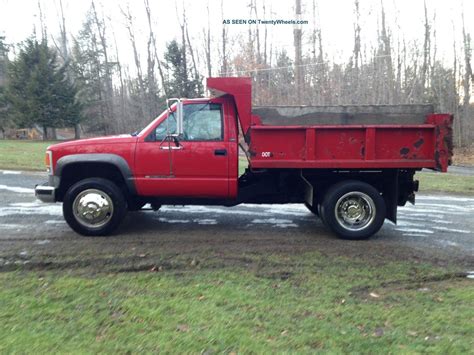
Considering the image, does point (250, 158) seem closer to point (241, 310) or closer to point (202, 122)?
point (202, 122)

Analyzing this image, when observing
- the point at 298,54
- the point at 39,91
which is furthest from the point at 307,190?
the point at 39,91

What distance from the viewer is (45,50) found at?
38031mm

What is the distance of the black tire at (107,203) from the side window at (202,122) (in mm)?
1358

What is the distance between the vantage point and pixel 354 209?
278 inches

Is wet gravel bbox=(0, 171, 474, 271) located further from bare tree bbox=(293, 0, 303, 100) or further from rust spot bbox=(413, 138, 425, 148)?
bare tree bbox=(293, 0, 303, 100)

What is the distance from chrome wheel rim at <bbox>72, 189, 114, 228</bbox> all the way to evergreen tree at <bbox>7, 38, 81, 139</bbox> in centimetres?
3292

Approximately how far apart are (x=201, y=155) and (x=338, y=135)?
1.99 metres

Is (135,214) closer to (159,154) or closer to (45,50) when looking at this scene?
(159,154)

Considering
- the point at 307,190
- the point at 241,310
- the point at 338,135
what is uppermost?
the point at 338,135

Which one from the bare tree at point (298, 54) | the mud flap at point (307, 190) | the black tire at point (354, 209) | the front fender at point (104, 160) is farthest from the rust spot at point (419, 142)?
the bare tree at point (298, 54)

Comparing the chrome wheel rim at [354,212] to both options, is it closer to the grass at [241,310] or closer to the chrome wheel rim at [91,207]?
the grass at [241,310]

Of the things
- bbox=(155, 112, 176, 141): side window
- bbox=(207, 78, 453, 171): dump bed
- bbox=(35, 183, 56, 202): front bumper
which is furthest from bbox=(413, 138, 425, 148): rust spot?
bbox=(35, 183, 56, 202): front bumper

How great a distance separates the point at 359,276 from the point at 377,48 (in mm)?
34505

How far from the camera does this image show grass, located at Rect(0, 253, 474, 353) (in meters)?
3.46
